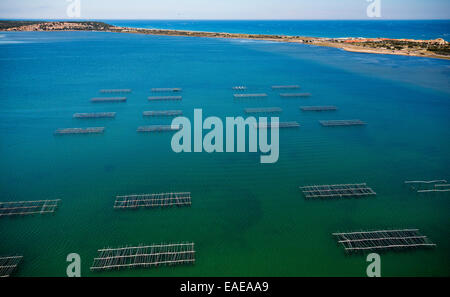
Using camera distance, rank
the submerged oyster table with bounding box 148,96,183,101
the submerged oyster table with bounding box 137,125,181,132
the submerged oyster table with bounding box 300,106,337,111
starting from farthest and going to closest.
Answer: the submerged oyster table with bounding box 148,96,183,101
the submerged oyster table with bounding box 300,106,337,111
the submerged oyster table with bounding box 137,125,181,132

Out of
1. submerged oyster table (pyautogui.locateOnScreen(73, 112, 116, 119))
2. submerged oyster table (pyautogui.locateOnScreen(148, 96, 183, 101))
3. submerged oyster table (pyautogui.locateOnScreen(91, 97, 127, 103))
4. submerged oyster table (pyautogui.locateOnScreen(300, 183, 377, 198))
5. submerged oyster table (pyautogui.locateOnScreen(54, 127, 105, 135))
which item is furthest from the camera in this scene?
submerged oyster table (pyautogui.locateOnScreen(148, 96, 183, 101))

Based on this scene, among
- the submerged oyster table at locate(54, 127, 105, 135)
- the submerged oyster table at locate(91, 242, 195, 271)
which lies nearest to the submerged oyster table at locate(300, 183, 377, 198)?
the submerged oyster table at locate(91, 242, 195, 271)

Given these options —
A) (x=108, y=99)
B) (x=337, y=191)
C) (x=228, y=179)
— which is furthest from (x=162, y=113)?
(x=337, y=191)

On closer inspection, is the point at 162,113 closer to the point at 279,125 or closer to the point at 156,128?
the point at 156,128

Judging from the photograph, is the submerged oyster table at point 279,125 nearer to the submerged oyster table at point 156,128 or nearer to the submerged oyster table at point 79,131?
the submerged oyster table at point 156,128

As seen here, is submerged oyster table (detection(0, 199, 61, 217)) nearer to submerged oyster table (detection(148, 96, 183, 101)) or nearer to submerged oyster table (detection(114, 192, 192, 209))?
submerged oyster table (detection(114, 192, 192, 209))
